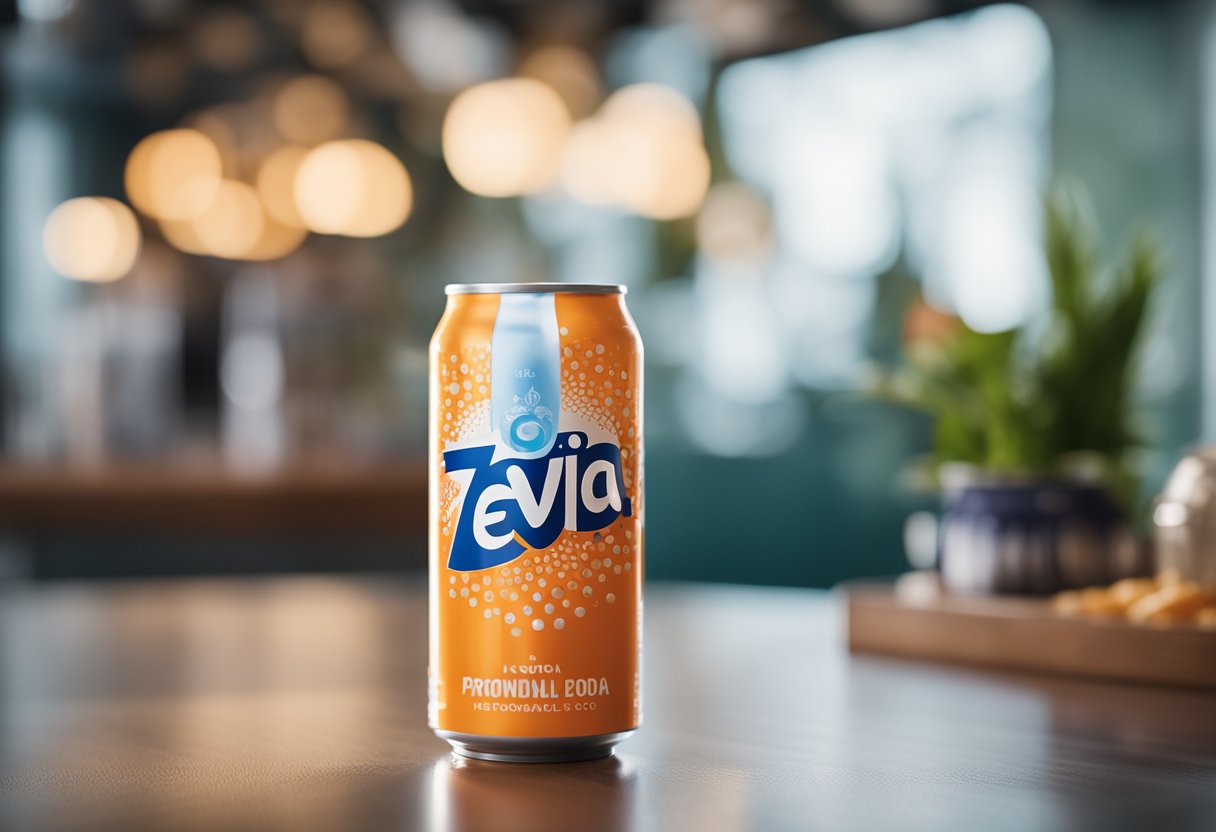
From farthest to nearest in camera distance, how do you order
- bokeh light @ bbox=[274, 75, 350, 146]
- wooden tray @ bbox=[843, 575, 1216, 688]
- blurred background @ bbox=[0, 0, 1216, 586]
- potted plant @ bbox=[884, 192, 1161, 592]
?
bokeh light @ bbox=[274, 75, 350, 146]
blurred background @ bbox=[0, 0, 1216, 586]
potted plant @ bbox=[884, 192, 1161, 592]
wooden tray @ bbox=[843, 575, 1216, 688]

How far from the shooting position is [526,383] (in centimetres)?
61

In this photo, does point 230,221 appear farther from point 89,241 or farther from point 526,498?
point 526,498

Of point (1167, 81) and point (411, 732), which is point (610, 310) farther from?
point (1167, 81)

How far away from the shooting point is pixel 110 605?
58.4 inches

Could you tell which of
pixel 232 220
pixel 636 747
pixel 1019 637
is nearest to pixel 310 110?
pixel 232 220

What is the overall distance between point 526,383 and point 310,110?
5080 millimetres

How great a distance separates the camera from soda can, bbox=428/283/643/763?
0.61 meters

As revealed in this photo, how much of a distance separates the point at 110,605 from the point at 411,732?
841mm

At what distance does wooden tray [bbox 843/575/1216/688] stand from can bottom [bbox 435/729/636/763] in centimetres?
43

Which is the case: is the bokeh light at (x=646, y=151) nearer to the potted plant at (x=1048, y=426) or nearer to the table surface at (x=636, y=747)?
the potted plant at (x=1048, y=426)

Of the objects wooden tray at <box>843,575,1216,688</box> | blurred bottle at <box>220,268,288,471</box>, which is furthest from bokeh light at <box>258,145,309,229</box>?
wooden tray at <box>843,575,1216,688</box>

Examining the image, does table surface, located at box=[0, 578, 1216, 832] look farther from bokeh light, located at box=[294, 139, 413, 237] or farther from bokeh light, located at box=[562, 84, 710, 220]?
bokeh light, located at box=[294, 139, 413, 237]

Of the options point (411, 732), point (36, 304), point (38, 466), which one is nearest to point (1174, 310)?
point (38, 466)

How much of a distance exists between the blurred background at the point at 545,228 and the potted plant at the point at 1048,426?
1.37 m
